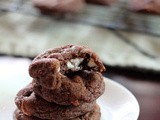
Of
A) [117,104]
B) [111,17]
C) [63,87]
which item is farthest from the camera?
[111,17]

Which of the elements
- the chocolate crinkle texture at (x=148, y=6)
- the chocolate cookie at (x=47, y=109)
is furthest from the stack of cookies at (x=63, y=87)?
the chocolate crinkle texture at (x=148, y=6)

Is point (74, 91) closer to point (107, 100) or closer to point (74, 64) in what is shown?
point (74, 64)

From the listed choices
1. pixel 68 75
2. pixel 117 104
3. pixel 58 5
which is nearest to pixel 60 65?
pixel 68 75

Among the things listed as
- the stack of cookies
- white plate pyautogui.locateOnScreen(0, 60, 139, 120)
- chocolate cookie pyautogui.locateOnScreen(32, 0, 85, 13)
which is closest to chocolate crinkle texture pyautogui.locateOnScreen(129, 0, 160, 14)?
chocolate cookie pyautogui.locateOnScreen(32, 0, 85, 13)

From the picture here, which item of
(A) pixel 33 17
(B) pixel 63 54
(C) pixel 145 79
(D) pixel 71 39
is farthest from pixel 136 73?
(A) pixel 33 17

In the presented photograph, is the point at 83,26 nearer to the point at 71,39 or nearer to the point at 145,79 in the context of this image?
the point at 71,39

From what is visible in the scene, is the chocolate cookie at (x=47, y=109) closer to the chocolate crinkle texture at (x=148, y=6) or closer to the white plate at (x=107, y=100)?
the white plate at (x=107, y=100)

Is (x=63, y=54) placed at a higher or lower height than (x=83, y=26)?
higher
